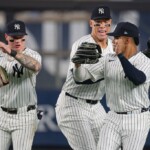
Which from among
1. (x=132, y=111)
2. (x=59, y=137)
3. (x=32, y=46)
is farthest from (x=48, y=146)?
(x=132, y=111)

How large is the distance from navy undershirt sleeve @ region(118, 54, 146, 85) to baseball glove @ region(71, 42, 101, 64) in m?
0.41

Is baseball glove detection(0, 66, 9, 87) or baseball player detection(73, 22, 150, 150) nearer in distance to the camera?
baseball player detection(73, 22, 150, 150)

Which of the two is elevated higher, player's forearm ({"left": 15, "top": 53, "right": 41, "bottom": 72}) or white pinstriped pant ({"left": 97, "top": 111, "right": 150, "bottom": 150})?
player's forearm ({"left": 15, "top": 53, "right": 41, "bottom": 72})

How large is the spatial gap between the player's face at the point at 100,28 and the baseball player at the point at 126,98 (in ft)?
2.94

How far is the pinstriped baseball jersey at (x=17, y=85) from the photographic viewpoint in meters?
Result: 10.1

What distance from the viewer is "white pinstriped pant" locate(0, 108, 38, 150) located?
10.1m

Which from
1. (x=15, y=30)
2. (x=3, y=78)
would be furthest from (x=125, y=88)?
(x=15, y=30)

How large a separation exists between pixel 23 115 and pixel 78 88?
2.39 feet

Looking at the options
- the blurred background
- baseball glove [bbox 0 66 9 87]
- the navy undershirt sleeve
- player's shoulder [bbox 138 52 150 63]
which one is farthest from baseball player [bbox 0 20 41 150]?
the blurred background

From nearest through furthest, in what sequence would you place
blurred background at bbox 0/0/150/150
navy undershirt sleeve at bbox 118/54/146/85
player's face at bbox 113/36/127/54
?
navy undershirt sleeve at bbox 118/54/146/85 → player's face at bbox 113/36/127/54 → blurred background at bbox 0/0/150/150

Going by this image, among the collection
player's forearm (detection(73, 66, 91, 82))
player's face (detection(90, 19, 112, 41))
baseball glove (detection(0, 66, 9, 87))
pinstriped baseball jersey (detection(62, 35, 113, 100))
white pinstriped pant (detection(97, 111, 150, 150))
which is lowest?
white pinstriped pant (detection(97, 111, 150, 150))

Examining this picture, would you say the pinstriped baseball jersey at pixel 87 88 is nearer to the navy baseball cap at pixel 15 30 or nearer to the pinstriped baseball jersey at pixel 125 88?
the navy baseball cap at pixel 15 30

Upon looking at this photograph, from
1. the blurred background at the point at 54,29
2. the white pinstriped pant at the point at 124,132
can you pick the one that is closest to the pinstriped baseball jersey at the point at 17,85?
the white pinstriped pant at the point at 124,132

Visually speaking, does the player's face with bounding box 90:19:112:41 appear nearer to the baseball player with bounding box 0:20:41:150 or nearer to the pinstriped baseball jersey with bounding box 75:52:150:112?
the baseball player with bounding box 0:20:41:150
